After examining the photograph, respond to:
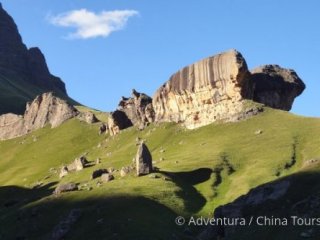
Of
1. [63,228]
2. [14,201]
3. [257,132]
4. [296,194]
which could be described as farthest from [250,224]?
[257,132]

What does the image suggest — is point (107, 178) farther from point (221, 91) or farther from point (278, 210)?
point (221, 91)

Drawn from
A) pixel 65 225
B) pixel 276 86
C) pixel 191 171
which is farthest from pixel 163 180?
pixel 276 86

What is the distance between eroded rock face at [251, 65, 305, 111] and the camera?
17262 cm

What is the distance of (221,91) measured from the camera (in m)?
161

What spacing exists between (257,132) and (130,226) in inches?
2872

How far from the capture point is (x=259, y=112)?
5974 inches

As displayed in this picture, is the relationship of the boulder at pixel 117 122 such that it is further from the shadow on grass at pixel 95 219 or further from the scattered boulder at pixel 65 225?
the scattered boulder at pixel 65 225

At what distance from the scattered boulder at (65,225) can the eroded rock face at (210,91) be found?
268 feet

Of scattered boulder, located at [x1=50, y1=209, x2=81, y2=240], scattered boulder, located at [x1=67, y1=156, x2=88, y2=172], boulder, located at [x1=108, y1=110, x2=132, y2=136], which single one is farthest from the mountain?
scattered boulder, located at [x1=67, y1=156, x2=88, y2=172]

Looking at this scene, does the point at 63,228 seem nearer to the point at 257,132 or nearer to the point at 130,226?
the point at 130,226

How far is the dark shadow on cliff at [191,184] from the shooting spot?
292 ft

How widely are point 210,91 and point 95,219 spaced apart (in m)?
94.0

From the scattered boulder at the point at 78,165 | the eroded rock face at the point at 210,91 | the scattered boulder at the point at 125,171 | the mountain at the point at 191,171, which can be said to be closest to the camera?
the mountain at the point at 191,171

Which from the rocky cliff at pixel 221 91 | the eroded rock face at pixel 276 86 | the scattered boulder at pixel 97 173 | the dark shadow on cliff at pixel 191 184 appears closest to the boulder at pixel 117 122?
the rocky cliff at pixel 221 91
